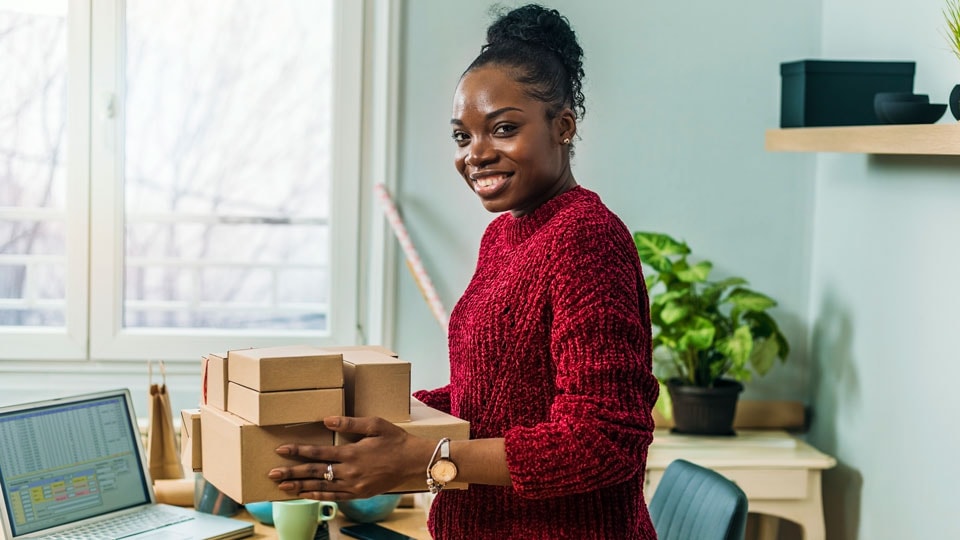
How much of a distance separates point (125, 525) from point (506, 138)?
1.13 meters

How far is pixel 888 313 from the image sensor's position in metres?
2.64

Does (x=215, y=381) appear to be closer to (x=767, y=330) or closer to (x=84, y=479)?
(x=84, y=479)

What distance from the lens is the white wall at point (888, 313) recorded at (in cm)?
238

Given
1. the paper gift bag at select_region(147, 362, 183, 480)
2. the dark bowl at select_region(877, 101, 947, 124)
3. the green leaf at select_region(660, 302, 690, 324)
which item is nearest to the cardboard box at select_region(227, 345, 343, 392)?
the paper gift bag at select_region(147, 362, 183, 480)

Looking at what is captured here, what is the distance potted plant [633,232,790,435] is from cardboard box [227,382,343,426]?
5.39ft

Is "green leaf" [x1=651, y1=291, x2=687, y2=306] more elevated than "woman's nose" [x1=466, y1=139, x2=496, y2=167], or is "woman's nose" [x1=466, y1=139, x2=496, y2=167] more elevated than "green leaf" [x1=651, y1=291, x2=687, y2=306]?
"woman's nose" [x1=466, y1=139, x2=496, y2=167]

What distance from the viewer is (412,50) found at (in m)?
3.10

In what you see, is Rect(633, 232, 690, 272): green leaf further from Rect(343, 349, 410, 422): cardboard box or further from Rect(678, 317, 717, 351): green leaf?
Rect(343, 349, 410, 422): cardboard box

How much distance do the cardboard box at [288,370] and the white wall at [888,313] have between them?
148 centimetres

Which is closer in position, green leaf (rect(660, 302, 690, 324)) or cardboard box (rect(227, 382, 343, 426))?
cardboard box (rect(227, 382, 343, 426))

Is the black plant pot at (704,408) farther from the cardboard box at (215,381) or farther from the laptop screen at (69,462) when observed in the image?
the cardboard box at (215,381)

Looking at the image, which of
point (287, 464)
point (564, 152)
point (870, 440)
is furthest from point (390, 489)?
point (870, 440)

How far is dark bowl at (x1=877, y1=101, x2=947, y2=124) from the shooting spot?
2258 mm

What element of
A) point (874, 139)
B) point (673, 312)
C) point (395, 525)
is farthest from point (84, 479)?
point (874, 139)
